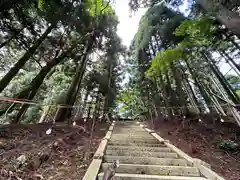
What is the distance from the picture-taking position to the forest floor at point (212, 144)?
10.4ft

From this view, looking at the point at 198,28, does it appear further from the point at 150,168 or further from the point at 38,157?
the point at 38,157

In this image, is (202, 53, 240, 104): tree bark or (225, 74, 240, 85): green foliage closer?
(202, 53, 240, 104): tree bark

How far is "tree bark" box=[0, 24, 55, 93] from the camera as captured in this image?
518 centimetres

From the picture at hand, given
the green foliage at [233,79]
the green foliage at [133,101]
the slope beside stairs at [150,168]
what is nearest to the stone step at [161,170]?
the slope beside stairs at [150,168]

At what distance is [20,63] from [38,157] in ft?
14.5

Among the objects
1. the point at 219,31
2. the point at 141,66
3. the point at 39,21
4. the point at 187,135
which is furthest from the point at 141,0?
the point at 187,135

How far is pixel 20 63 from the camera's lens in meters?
5.71

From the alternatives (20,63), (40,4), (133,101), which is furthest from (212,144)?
(133,101)

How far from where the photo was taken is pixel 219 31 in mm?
5066

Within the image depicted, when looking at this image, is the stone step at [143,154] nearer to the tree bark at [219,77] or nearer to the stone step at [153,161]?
the stone step at [153,161]

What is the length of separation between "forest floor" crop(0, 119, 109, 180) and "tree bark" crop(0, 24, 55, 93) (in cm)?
195

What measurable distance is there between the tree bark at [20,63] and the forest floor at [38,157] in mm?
1947

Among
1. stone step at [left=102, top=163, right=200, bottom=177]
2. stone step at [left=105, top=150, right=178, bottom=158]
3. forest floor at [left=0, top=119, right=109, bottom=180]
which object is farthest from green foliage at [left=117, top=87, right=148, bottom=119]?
stone step at [left=102, top=163, right=200, bottom=177]

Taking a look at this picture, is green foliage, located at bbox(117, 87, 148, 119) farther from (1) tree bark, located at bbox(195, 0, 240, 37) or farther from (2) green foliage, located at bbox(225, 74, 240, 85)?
(1) tree bark, located at bbox(195, 0, 240, 37)
